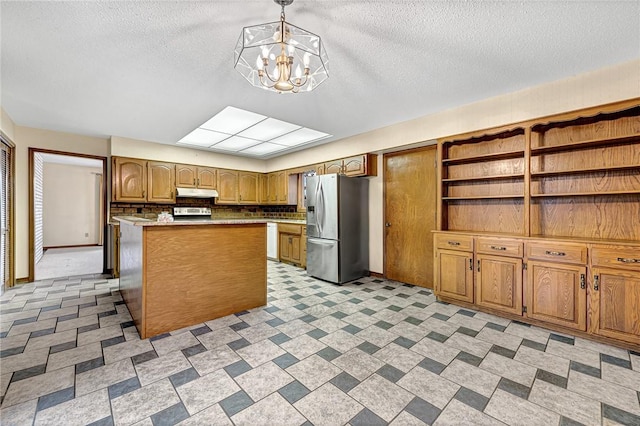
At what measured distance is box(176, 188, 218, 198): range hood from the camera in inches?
214

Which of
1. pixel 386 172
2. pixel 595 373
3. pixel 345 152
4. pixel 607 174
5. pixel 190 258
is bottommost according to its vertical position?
pixel 595 373

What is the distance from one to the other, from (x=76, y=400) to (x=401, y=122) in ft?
14.1

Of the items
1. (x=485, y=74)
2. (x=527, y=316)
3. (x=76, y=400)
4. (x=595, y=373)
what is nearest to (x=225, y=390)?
(x=76, y=400)

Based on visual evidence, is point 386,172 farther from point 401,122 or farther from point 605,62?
point 605,62

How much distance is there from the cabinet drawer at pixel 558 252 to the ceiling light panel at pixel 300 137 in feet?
10.7

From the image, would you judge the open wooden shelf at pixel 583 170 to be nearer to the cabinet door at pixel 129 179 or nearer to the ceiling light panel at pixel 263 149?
the ceiling light panel at pixel 263 149

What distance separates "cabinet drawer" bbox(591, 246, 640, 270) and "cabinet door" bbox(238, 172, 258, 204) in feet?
19.4

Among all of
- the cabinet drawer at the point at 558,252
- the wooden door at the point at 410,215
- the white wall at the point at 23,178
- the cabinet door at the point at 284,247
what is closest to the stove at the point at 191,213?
the cabinet door at the point at 284,247

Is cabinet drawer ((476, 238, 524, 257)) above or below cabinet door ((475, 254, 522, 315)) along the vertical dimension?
above

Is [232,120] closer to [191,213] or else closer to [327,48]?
[327,48]

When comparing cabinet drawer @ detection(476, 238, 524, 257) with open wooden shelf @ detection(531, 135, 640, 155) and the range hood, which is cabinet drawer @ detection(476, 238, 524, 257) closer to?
open wooden shelf @ detection(531, 135, 640, 155)

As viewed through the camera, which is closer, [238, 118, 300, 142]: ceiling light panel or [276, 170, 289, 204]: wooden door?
[238, 118, 300, 142]: ceiling light panel

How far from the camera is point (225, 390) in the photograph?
5.75ft

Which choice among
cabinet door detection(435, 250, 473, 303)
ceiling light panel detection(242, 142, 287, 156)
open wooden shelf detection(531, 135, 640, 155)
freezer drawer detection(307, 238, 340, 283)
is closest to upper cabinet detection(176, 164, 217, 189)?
ceiling light panel detection(242, 142, 287, 156)
